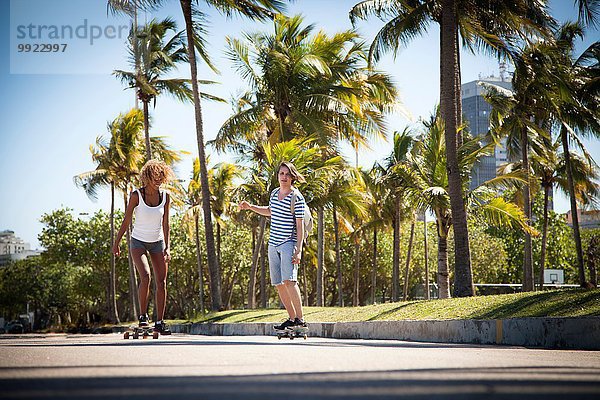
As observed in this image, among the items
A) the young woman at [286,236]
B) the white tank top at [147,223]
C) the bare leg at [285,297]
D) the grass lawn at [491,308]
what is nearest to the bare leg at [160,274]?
the white tank top at [147,223]

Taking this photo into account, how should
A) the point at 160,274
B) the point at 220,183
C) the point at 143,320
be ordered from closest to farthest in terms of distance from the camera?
the point at 160,274 → the point at 143,320 → the point at 220,183

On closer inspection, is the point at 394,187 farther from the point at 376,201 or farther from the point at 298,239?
the point at 298,239

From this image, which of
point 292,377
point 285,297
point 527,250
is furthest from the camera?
point 527,250

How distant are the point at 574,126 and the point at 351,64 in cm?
945

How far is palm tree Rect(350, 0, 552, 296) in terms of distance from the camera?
17.5 m

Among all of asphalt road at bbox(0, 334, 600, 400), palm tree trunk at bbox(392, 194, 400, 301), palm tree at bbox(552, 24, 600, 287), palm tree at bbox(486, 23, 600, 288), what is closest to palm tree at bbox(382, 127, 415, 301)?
palm tree trunk at bbox(392, 194, 400, 301)

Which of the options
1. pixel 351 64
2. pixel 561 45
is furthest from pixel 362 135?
pixel 561 45

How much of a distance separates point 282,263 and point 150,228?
5.77 feet

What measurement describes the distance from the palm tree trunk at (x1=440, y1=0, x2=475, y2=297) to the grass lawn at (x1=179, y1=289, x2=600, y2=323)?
6.34 feet

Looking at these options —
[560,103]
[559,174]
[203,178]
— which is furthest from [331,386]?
[559,174]

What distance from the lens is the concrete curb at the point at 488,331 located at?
9.72 metres

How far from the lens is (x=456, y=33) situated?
19000mm

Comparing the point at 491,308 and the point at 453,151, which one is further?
the point at 453,151

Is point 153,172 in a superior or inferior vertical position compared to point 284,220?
superior
